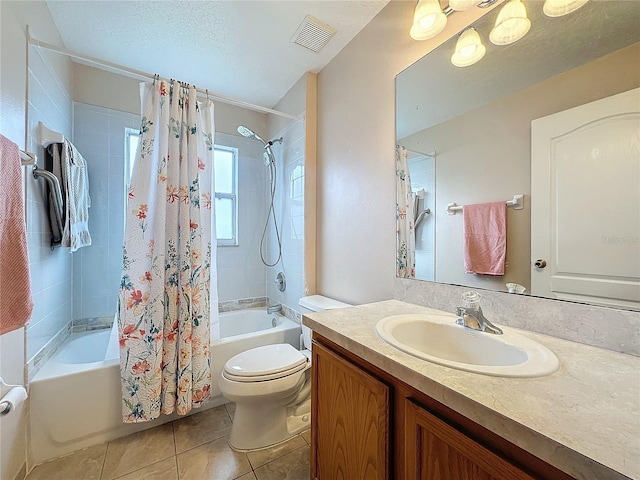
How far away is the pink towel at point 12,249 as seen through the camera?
2.89 feet

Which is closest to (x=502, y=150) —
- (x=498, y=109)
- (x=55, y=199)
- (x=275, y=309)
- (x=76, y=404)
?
(x=498, y=109)

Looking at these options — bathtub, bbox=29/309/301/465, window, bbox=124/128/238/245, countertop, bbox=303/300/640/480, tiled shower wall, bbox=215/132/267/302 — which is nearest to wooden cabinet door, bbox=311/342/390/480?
countertop, bbox=303/300/640/480

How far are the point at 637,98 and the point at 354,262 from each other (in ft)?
4.25

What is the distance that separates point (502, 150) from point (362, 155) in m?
0.79

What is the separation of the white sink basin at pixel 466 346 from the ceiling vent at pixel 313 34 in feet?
5.63

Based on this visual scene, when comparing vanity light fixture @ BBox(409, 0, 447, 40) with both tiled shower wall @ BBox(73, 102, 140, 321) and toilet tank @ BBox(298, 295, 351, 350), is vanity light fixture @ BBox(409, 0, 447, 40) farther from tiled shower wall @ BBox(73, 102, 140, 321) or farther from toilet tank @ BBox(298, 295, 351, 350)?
tiled shower wall @ BBox(73, 102, 140, 321)

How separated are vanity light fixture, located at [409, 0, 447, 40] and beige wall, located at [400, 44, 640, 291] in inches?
16.1

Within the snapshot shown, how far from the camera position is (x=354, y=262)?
1.71m

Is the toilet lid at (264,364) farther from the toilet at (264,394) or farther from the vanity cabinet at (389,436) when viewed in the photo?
the vanity cabinet at (389,436)

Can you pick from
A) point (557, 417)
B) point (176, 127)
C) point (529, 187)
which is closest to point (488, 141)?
point (529, 187)

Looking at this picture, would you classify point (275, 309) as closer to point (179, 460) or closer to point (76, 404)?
point (179, 460)

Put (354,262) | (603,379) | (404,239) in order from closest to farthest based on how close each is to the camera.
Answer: (603,379) → (404,239) → (354,262)

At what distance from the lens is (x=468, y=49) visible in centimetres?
113

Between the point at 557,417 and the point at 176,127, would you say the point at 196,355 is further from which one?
the point at 557,417
